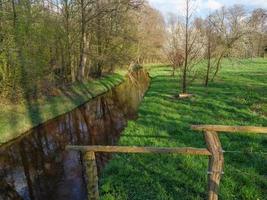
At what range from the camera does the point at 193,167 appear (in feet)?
30.3

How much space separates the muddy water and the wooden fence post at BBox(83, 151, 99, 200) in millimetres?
2640

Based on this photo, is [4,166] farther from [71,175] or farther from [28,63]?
[28,63]

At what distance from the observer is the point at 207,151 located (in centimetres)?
605

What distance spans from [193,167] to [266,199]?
7.64 feet

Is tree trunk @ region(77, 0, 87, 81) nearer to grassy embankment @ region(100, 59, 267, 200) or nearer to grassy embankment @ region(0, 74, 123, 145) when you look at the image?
grassy embankment @ region(0, 74, 123, 145)

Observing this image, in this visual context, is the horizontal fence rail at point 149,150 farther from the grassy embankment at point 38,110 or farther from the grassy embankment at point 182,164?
the grassy embankment at point 38,110

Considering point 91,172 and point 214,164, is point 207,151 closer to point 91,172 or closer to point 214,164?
point 214,164

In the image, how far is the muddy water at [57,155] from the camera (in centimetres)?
1026

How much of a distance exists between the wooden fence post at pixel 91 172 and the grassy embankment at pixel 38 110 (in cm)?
917

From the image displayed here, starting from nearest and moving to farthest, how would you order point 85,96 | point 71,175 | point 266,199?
point 266,199 → point 71,175 → point 85,96

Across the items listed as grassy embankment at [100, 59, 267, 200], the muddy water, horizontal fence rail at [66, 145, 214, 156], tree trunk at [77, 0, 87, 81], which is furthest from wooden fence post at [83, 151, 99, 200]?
tree trunk at [77, 0, 87, 81]

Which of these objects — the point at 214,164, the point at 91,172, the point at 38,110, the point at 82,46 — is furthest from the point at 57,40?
the point at 214,164

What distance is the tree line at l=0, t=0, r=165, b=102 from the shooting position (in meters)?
19.7

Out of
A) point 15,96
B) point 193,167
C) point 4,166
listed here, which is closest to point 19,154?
point 4,166
